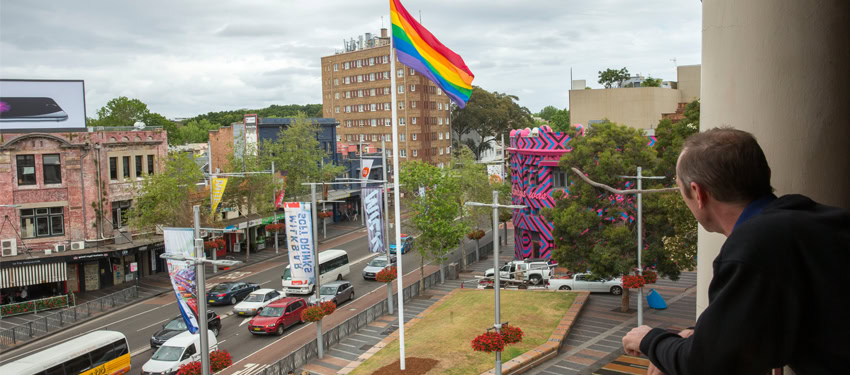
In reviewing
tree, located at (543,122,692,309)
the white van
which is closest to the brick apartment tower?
tree, located at (543,122,692,309)

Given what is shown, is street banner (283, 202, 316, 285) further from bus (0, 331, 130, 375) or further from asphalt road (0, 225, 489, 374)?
bus (0, 331, 130, 375)

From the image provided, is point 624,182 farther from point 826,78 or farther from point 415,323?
point 826,78

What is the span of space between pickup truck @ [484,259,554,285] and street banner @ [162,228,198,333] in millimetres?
24393

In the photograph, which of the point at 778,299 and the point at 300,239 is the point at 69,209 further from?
the point at 778,299

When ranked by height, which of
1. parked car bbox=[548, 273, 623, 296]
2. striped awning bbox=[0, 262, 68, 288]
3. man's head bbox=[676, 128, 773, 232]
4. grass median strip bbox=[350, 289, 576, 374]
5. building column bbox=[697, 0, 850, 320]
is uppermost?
building column bbox=[697, 0, 850, 320]

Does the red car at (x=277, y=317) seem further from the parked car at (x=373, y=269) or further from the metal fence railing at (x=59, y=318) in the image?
the metal fence railing at (x=59, y=318)

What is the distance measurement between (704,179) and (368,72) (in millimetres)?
94324

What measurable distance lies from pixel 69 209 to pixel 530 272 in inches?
1165

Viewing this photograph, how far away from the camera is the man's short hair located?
2436mm

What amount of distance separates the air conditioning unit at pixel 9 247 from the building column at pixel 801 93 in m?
45.0

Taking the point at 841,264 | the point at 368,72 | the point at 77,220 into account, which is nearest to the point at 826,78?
the point at 841,264

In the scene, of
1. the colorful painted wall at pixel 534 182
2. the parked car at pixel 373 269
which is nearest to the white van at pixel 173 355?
the parked car at pixel 373 269

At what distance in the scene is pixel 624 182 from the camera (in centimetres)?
3309

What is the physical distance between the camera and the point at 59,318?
3562 centimetres
